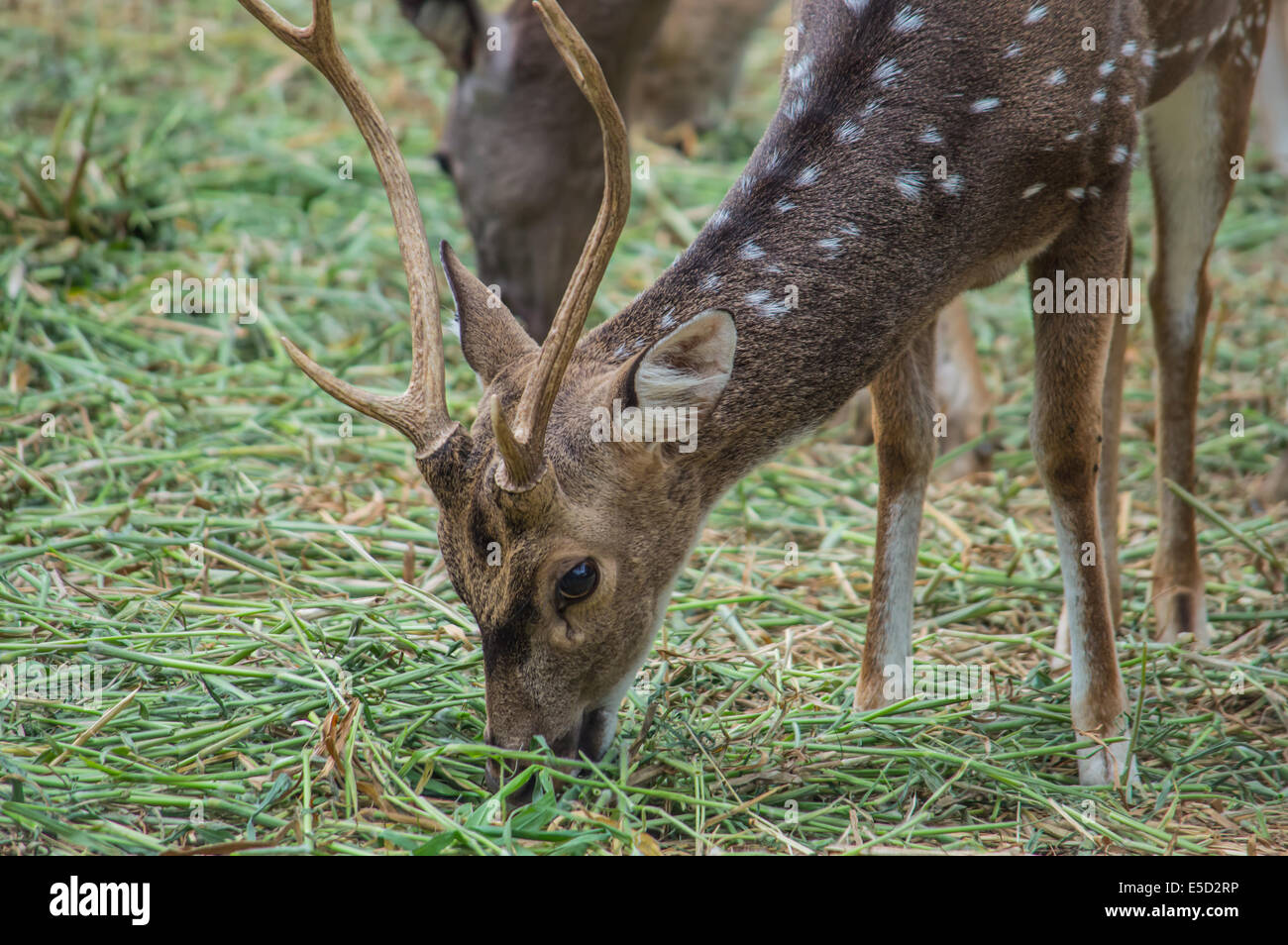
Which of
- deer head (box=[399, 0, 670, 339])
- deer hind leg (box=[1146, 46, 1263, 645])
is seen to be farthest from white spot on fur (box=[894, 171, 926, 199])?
deer head (box=[399, 0, 670, 339])

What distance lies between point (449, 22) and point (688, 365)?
2.99 m

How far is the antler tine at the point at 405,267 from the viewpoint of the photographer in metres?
3.42

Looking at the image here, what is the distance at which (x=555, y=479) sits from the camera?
132 inches

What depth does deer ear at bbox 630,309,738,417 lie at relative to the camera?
3.27 metres

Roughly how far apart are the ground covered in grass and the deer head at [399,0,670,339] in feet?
2.15

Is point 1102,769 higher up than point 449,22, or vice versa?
point 449,22

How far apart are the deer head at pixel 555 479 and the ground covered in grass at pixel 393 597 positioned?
0.70 ft

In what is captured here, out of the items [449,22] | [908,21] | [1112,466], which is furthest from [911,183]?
[449,22]

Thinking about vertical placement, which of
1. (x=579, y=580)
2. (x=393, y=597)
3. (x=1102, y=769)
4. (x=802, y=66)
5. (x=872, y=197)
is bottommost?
(x=1102, y=769)

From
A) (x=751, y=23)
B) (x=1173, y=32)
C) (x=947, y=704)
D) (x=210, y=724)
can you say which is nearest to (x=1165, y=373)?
(x=1173, y=32)

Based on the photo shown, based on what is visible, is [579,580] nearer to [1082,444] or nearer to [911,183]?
[911,183]

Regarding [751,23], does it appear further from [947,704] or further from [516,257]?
[947,704]

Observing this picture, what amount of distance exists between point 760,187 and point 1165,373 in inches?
80.5

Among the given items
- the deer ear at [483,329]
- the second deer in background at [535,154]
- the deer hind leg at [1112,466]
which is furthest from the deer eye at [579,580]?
the second deer in background at [535,154]
